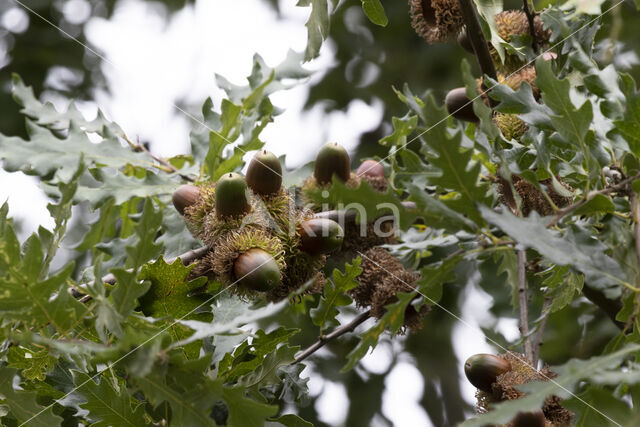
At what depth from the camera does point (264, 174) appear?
1433mm

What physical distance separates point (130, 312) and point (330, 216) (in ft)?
1.52

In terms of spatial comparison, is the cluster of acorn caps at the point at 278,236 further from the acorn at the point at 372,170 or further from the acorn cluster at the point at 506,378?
the acorn cluster at the point at 506,378

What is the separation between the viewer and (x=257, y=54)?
64.9 inches

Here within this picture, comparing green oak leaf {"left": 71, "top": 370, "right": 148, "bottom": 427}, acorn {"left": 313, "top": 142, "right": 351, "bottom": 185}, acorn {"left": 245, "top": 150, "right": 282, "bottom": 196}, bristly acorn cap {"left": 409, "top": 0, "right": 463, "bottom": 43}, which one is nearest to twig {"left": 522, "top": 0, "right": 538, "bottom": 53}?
bristly acorn cap {"left": 409, "top": 0, "right": 463, "bottom": 43}

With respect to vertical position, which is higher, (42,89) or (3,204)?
(3,204)

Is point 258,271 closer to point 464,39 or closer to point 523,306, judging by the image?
point 523,306

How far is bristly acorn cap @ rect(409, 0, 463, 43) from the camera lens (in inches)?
64.0

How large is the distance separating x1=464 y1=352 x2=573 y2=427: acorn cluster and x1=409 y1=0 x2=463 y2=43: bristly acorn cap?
0.69 metres

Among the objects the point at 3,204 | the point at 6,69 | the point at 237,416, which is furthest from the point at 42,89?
the point at 237,416

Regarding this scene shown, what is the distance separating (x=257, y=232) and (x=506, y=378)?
0.52 metres

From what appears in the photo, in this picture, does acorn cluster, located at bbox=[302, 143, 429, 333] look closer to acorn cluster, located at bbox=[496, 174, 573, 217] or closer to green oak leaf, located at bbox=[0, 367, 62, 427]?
acorn cluster, located at bbox=[496, 174, 573, 217]

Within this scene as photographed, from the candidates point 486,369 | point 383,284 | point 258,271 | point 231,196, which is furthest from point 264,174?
point 486,369

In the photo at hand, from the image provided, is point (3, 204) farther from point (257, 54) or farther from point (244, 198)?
point (257, 54)

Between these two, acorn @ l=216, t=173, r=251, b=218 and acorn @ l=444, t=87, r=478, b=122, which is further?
acorn @ l=444, t=87, r=478, b=122
